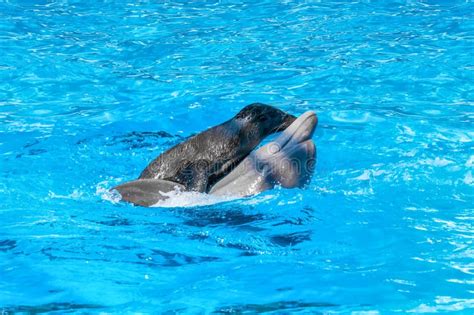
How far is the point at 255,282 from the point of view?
13.8 ft

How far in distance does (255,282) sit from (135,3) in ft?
28.1

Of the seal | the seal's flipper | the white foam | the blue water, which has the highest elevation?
the seal

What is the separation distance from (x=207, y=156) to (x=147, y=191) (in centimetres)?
41

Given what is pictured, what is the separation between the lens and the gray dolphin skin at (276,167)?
4980 millimetres

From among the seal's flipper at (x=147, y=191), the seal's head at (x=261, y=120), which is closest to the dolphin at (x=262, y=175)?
the seal's flipper at (x=147, y=191)

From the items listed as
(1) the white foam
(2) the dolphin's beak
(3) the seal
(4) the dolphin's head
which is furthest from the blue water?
(2) the dolphin's beak

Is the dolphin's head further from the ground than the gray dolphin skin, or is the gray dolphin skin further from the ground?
the dolphin's head

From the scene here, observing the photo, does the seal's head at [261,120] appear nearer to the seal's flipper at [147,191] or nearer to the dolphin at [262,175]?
the dolphin at [262,175]

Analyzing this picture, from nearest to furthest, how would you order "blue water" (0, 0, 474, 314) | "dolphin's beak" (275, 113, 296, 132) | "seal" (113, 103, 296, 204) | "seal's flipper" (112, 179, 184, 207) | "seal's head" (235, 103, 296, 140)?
1. "blue water" (0, 0, 474, 314)
2. "seal's flipper" (112, 179, 184, 207)
3. "seal" (113, 103, 296, 204)
4. "seal's head" (235, 103, 296, 140)
5. "dolphin's beak" (275, 113, 296, 132)

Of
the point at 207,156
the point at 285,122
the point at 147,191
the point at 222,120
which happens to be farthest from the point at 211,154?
the point at 222,120

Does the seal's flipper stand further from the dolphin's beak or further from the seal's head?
the dolphin's beak

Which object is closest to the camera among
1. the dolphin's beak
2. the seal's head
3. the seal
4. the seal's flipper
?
the seal's flipper

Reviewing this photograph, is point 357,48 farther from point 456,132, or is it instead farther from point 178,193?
point 178,193

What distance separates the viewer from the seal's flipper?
493cm
